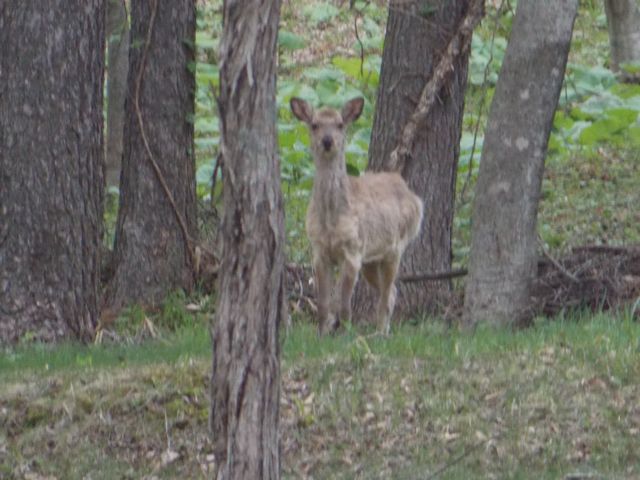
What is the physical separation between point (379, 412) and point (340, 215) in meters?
3.31

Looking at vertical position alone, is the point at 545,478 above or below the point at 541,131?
below

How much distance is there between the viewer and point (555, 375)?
9703 mm

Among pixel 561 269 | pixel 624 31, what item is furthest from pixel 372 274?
pixel 624 31

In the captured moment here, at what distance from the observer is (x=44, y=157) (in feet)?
39.3

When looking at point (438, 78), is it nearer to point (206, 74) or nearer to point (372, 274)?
point (372, 274)

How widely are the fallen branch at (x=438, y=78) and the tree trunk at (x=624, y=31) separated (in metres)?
7.84

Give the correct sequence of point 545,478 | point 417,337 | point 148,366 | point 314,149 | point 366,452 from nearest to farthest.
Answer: point 545,478 < point 366,452 < point 148,366 < point 417,337 < point 314,149

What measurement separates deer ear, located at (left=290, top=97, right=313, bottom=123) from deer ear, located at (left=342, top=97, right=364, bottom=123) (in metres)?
0.32

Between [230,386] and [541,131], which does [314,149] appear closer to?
Result: [541,131]

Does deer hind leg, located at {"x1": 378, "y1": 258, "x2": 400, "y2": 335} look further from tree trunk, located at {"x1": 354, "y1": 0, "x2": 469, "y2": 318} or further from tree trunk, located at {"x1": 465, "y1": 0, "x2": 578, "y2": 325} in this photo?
tree trunk, located at {"x1": 465, "y1": 0, "x2": 578, "y2": 325}

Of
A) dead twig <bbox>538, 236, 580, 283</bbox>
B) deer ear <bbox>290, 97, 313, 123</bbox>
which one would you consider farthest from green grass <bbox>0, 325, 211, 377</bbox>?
dead twig <bbox>538, 236, 580, 283</bbox>

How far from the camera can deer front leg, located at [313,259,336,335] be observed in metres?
12.3

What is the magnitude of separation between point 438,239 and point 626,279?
2.05 metres

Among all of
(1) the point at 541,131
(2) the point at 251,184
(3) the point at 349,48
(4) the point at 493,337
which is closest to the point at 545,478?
(4) the point at 493,337
